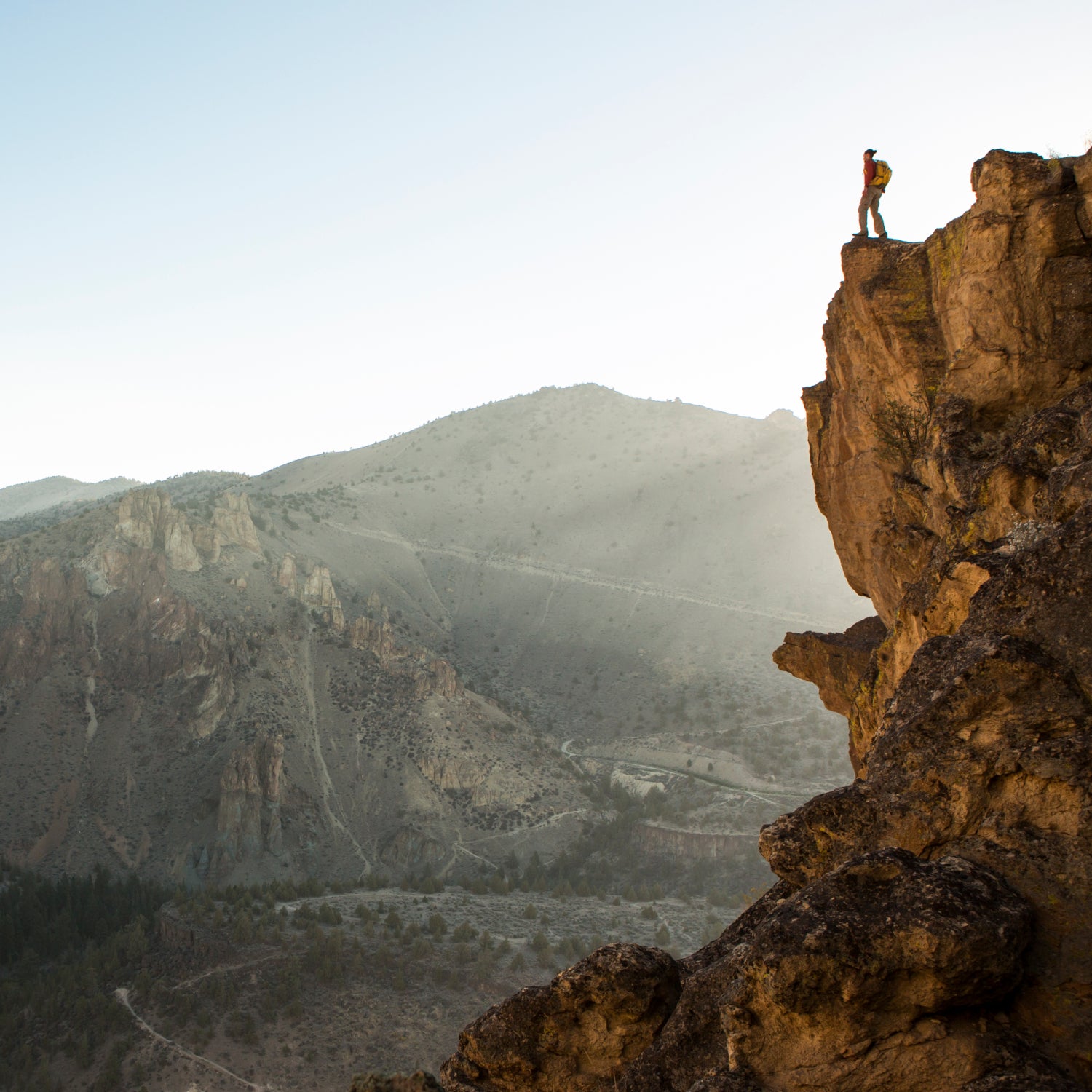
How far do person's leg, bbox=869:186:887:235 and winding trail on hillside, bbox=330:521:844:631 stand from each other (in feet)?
187

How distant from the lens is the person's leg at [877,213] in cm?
1354

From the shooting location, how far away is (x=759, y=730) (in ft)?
176

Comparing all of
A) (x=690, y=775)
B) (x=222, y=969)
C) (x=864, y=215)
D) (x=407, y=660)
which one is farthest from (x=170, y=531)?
(x=864, y=215)

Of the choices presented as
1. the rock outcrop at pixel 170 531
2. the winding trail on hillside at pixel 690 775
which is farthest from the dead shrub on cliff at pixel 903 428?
the rock outcrop at pixel 170 531

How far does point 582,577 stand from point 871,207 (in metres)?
64.7

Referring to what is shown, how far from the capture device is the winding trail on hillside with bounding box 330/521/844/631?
234 ft

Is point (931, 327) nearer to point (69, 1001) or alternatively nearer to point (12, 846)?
point (69, 1001)

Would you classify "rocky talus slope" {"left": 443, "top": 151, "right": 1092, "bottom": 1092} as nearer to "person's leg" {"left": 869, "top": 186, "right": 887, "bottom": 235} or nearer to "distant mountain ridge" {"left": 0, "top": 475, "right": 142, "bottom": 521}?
"person's leg" {"left": 869, "top": 186, "right": 887, "bottom": 235}

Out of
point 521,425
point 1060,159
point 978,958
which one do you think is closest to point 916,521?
point 1060,159

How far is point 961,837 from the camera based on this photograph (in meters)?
5.61

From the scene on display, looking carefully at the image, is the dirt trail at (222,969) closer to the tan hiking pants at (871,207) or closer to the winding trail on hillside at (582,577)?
the tan hiking pants at (871,207)

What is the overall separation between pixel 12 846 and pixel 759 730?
37.1 metres

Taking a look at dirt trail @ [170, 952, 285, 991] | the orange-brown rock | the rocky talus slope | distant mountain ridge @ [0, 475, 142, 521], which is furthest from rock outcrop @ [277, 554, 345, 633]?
distant mountain ridge @ [0, 475, 142, 521]

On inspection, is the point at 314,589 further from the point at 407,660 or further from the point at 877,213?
the point at 877,213
